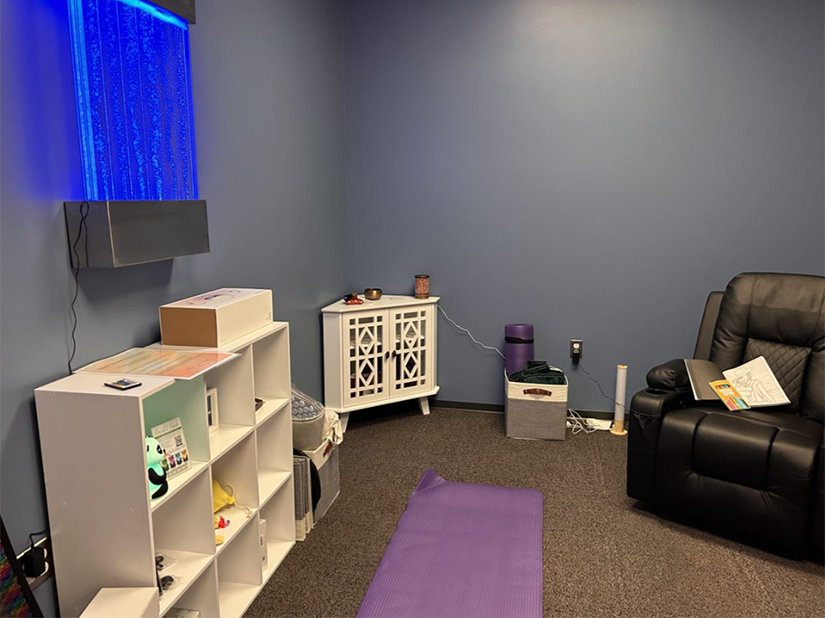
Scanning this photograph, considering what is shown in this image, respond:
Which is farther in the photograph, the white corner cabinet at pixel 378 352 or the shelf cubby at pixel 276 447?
the white corner cabinet at pixel 378 352

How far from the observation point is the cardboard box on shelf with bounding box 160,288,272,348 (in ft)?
6.57

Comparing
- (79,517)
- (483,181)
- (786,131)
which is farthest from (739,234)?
(79,517)

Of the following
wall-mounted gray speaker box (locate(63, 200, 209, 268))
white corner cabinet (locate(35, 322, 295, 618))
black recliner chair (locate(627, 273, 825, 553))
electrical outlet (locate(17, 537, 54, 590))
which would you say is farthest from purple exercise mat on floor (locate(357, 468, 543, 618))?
wall-mounted gray speaker box (locate(63, 200, 209, 268))

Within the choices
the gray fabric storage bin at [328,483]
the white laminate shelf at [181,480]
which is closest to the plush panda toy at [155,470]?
the white laminate shelf at [181,480]

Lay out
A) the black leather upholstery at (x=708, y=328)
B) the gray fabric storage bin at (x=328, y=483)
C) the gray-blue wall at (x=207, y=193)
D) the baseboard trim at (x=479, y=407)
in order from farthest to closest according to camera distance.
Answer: the baseboard trim at (x=479, y=407)
the black leather upholstery at (x=708, y=328)
the gray fabric storage bin at (x=328, y=483)
the gray-blue wall at (x=207, y=193)

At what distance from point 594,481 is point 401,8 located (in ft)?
8.93

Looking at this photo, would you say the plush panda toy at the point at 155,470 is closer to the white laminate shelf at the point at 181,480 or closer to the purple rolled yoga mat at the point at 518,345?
the white laminate shelf at the point at 181,480

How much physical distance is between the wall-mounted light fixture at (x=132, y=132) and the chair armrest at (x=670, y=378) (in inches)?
76.4

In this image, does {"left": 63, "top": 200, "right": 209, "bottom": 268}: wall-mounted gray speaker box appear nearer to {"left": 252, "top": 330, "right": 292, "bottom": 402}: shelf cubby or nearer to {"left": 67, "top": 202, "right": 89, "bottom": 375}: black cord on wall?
{"left": 67, "top": 202, "right": 89, "bottom": 375}: black cord on wall

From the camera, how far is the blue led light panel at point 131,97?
172cm

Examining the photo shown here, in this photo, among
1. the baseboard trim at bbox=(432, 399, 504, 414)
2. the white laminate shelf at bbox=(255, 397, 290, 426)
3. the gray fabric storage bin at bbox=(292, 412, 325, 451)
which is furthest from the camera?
the baseboard trim at bbox=(432, 399, 504, 414)

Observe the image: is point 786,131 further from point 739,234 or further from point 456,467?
point 456,467

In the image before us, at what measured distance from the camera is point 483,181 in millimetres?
3709

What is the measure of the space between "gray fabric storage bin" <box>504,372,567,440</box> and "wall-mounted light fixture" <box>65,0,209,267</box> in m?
1.98
